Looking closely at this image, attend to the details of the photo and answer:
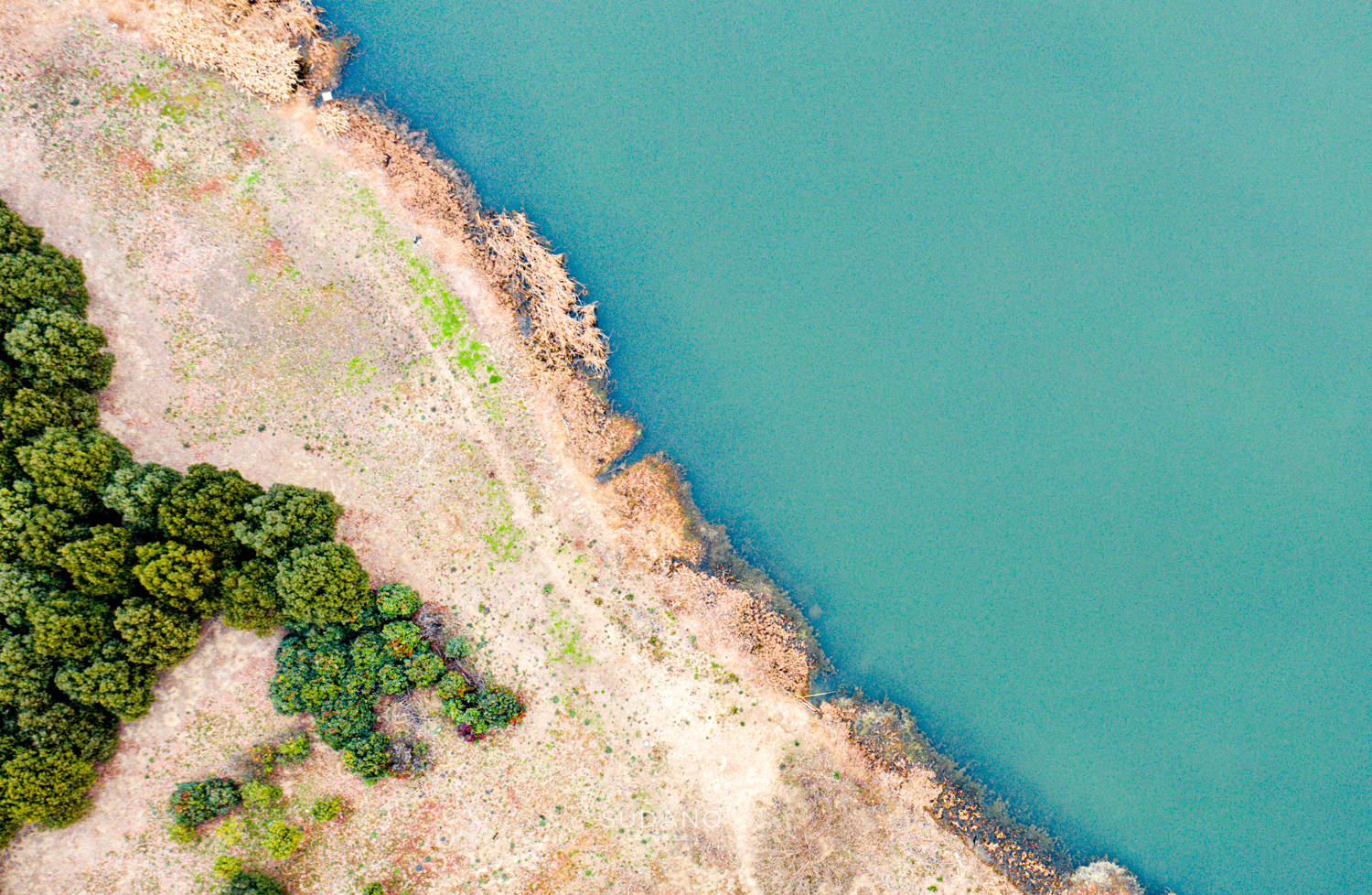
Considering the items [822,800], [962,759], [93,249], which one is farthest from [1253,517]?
[93,249]

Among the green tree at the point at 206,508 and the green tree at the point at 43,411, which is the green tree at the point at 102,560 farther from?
the green tree at the point at 43,411

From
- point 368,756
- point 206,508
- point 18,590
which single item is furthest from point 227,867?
point 206,508

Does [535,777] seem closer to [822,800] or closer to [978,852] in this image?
[822,800]

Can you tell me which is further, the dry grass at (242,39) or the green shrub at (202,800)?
the dry grass at (242,39)

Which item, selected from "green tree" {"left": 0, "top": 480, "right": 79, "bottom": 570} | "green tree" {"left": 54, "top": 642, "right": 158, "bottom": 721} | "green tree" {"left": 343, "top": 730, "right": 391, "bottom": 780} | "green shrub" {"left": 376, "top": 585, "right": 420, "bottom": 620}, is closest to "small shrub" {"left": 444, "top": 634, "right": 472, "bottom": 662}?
"green shrub" {"left": 376, "top": 585, "right": 420, "bottom": 620}

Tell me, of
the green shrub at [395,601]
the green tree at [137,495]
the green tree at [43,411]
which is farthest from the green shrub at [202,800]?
the green tree at [43,411]

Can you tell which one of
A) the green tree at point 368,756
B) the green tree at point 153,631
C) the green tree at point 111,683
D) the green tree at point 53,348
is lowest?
the green tree at point 111,683

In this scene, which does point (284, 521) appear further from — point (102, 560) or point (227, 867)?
point (227, 867)
